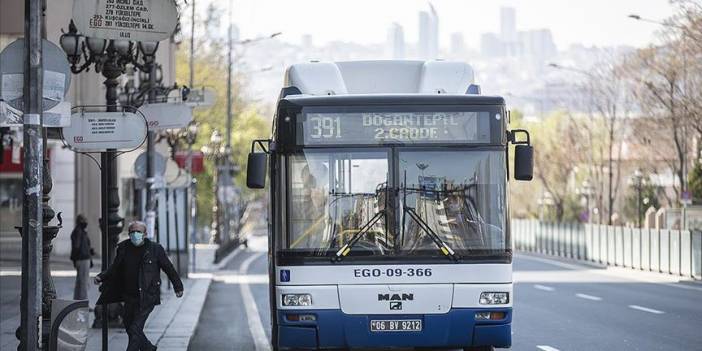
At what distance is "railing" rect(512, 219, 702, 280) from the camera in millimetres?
41469

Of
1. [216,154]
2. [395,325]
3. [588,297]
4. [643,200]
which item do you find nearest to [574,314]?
[588,297]

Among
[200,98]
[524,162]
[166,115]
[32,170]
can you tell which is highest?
[200,98]

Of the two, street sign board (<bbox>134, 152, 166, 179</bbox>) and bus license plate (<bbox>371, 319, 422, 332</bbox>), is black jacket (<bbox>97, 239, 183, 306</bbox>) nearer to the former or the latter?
bus license plate (<bbox>371, 319, 422, 332</bbox>)

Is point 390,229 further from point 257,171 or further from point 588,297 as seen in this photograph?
point 588,297

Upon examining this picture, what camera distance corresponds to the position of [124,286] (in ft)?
52.0

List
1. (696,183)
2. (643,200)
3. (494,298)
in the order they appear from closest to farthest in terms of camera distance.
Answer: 1. (494,298)
2. (696,183)
3. (643,200)

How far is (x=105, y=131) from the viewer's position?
612 inches

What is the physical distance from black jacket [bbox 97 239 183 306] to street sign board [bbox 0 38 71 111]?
3712 millimetres

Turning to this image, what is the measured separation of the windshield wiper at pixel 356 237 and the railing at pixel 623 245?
2706 centimetres

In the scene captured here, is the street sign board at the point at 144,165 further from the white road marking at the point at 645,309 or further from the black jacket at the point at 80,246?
the white road marking at the point at 645,309

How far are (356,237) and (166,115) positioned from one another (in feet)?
26.7

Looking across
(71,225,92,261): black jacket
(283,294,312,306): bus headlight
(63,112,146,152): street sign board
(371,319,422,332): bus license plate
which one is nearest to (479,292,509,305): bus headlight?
(371,319,422,332): bus license plate

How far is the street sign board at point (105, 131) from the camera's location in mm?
15406

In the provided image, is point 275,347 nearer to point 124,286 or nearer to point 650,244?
point 124,286
